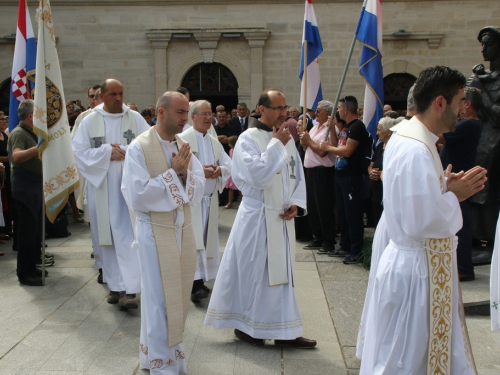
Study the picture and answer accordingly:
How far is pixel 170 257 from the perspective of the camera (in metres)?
4.18

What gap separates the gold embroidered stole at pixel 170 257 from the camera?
4.14 m

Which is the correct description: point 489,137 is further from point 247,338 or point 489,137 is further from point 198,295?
point 247,338

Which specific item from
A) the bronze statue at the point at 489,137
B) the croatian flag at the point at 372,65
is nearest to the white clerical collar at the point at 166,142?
the croatian flag at the point at 372,65

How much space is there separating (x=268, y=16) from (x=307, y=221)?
30.3ft

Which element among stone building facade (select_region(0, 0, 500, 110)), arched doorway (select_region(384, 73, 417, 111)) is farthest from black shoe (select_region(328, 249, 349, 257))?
arched doorway (select_region(384, 73, 417, 111))

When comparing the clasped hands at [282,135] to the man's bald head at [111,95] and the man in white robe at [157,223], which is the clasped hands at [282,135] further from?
the man's bald head at [111,95]

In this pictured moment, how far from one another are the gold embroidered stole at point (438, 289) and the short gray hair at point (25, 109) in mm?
5146

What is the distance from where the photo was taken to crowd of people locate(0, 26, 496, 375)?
3.01 metres

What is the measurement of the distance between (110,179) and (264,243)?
196 centimetres

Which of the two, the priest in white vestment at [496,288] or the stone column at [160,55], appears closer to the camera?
the priest in white vestment at [496,288]

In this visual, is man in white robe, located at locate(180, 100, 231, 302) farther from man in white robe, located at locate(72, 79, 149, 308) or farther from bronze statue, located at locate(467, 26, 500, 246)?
bronze statue, located at locate(467, 26, 500, 246)

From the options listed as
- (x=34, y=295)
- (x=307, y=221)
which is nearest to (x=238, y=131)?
(x=307, y=221)

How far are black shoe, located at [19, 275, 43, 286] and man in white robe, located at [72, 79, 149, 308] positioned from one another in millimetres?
984

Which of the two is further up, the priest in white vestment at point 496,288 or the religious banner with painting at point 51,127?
the religious banner with painting at point 51,127
